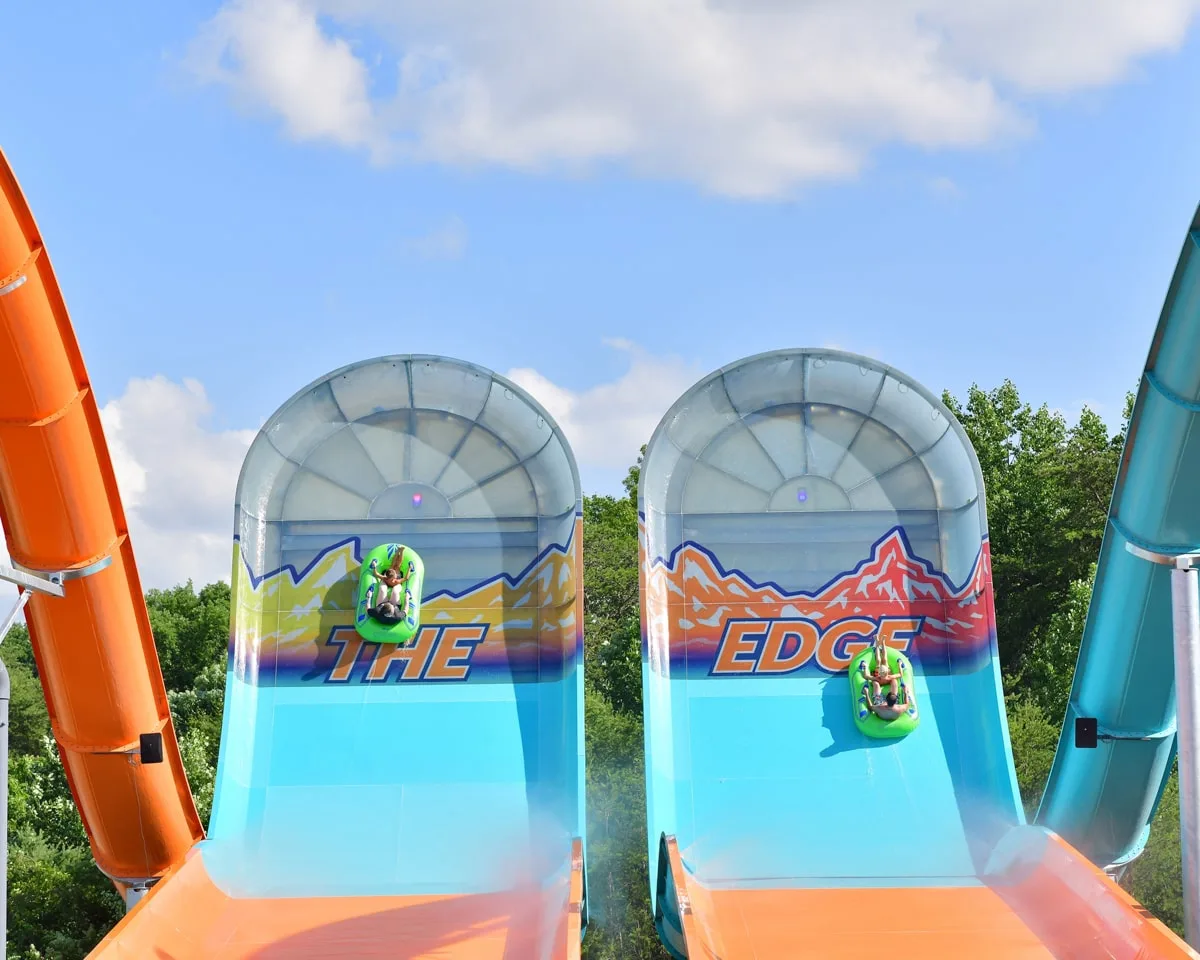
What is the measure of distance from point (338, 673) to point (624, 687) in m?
13.3

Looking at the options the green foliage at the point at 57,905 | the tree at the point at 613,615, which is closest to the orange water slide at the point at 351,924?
the green foliage at the point at 57,905

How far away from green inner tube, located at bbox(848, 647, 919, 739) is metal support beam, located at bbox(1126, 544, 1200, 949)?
2.61 meters

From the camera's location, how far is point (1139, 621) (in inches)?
385

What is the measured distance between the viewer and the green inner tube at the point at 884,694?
Result: 36.0 ft

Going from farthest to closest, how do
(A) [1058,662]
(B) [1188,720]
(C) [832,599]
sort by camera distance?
(A) [1058,662]
(C) [832,599]
(B) [1188,720]

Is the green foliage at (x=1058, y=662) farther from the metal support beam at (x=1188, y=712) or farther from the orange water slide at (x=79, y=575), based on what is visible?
the orange water slide at (x=79, y=575)

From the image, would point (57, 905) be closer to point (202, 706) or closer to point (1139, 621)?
point (202, 706)

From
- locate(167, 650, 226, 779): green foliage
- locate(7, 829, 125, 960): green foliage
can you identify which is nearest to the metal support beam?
locate(7, 829, 125, 960): green foliage

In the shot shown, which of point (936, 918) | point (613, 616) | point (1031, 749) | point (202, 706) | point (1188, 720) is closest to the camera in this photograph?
point (1188, 720)

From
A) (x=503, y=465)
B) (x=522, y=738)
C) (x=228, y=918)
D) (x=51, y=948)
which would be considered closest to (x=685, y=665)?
(x=522, y=738)

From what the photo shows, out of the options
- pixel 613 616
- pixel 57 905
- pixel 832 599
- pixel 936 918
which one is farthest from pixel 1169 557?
pixel 613 616

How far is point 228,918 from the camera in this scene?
372 inches

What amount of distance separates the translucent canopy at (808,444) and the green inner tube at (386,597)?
2.29 meters

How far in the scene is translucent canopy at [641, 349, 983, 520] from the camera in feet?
39.2
